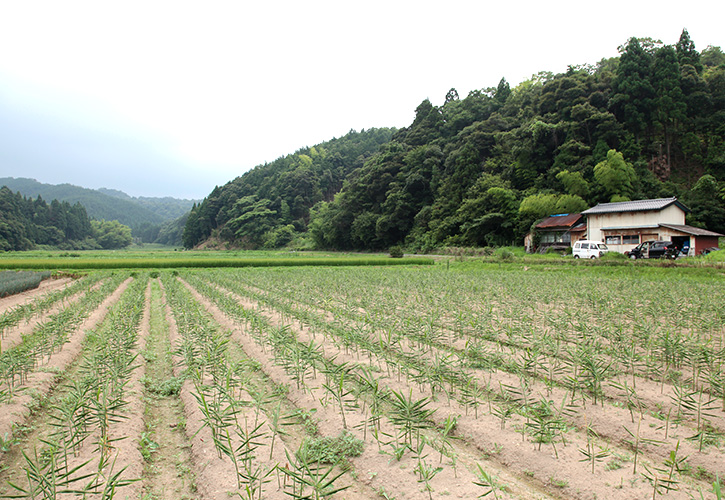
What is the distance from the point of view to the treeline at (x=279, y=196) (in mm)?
71375

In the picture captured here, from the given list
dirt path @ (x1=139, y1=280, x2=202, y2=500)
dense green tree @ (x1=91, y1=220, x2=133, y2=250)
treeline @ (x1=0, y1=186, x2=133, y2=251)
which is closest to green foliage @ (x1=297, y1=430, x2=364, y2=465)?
dirt path @ (x1=139, y1=280, x2=202, y2=500)

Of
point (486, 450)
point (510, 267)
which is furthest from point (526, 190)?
point (486, 450)

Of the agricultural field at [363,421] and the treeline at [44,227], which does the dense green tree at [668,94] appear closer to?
the agricultural field at [363,421]

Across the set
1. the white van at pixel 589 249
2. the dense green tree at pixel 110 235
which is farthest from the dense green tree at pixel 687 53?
the dense green tree at pixel 110 235

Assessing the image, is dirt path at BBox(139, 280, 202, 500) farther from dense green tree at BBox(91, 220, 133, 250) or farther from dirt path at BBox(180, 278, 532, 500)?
dense green tree at BBox(91, 220, 133, 250)

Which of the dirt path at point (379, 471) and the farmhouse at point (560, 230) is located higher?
the farmhouse at point (560, 230)

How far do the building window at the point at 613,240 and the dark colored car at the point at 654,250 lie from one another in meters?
3.22

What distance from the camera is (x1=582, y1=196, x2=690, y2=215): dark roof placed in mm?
24219

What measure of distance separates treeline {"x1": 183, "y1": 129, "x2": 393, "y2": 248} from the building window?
166 feet

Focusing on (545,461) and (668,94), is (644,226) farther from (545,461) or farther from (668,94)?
(545,461)

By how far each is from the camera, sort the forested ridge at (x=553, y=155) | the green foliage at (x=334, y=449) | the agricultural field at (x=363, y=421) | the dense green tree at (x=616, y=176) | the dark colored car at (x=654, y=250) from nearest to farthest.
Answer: the agricultural field at (x=363, y=421)
the green foliage at (x=334, y=449)
the dark colored car at (x=654, y=250)
the dense green tree at (x=616, y=176)
the forested ridge at (x=553, y=155)

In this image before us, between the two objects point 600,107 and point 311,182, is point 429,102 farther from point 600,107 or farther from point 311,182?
point 311,182

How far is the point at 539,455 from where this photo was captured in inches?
119

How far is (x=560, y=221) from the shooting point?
96.5 feet
